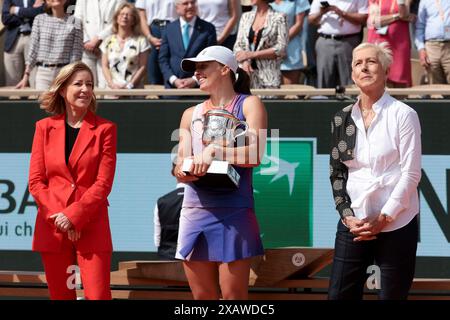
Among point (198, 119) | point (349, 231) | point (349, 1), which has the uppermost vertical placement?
point (349, 1)

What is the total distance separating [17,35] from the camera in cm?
1087

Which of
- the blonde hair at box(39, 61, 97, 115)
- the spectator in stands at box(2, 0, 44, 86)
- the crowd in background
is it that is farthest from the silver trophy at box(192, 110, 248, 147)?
the spectator in stands at box(2, 0, 44, 86)

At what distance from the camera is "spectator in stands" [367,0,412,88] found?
9.66 metres

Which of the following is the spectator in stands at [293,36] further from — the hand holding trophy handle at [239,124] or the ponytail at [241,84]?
the hand holding trophy handle at [239,124]

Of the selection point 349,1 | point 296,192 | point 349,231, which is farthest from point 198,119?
point 349,1

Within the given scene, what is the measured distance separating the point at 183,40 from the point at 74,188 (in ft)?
11.1

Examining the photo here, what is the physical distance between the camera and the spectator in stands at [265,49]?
9422 millimetres

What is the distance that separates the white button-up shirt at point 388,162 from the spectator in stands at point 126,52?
418cm

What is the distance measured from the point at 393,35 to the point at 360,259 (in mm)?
4323

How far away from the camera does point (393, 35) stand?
9.74m

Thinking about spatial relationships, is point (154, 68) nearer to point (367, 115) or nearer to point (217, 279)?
point (217, 279)

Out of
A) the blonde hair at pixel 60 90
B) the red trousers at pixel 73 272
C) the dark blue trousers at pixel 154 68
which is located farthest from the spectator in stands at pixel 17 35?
the red trousers at pixel 73 272

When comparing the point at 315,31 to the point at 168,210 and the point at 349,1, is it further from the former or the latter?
the point at 168,210

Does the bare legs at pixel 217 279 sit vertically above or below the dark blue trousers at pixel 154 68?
below
